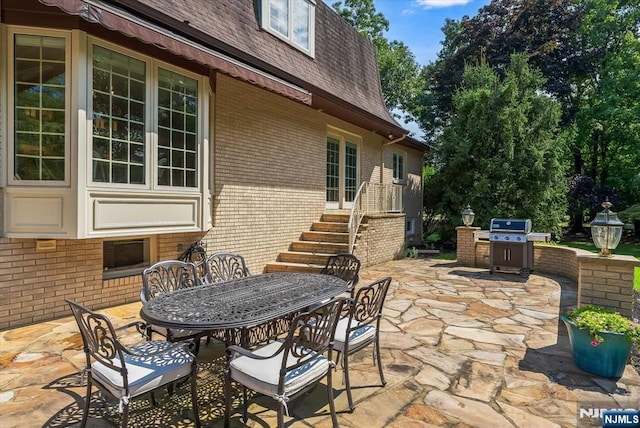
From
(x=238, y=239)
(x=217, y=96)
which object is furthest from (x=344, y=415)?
(x=217, y=96)

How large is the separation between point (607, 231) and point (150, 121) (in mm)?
6030

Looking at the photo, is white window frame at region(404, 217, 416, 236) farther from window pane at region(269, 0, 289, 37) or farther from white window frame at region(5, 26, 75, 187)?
white window frame at region(5, 26, 75, 187)

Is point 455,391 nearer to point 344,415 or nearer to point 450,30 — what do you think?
point 344,415

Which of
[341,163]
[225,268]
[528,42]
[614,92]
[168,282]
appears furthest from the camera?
[528,42]

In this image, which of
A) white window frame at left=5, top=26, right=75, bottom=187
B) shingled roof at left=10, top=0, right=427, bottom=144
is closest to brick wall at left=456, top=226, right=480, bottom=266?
shingled roof at left=10, top=0, right=427, bottom=144

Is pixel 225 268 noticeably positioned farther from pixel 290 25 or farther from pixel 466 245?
pixel 466 245

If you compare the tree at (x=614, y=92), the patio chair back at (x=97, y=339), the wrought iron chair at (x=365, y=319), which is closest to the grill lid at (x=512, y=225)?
the wrought iron chair at (x=365, y=319)

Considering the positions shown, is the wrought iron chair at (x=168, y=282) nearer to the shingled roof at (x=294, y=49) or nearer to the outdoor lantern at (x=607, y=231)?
the shingled roof at (x=294, y=49)

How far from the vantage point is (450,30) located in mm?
21953

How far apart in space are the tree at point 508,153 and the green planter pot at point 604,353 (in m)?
9.60

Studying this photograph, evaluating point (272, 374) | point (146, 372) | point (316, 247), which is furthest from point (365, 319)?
point (316, 247)

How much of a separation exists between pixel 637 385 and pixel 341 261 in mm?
3232

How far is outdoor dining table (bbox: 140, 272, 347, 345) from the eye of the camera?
265 cm

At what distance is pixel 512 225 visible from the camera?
864cm
